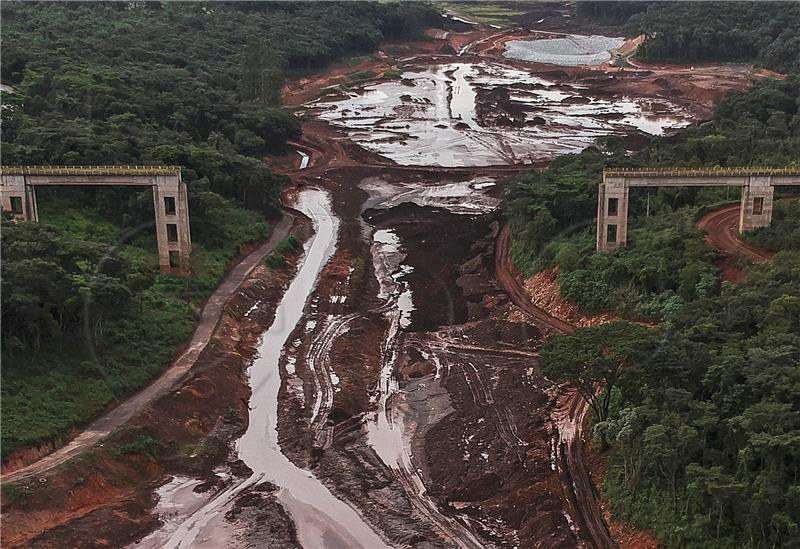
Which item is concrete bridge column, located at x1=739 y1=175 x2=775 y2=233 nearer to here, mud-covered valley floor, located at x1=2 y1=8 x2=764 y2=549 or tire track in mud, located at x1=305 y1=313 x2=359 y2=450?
mud-covered valley floor, located at x1=2 y1=8 x2=764 y2=549

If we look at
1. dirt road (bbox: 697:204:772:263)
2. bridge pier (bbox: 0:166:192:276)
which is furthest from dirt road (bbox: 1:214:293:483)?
dirt road (bbox: 697:204:772:263)

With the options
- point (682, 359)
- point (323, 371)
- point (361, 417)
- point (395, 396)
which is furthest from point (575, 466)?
point (323, 371)

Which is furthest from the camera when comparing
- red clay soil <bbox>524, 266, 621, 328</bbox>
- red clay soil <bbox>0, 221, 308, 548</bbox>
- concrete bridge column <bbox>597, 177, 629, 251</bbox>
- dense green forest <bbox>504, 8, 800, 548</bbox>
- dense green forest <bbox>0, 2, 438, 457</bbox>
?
concrete bridge column <bbox>597, 177, 629, 251</bbox>

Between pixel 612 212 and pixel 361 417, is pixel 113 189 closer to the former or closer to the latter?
pixel 361 417

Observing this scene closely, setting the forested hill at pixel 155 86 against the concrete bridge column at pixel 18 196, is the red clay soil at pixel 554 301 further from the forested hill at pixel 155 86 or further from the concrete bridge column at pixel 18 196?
the concrete bridge column at pixel 18 196

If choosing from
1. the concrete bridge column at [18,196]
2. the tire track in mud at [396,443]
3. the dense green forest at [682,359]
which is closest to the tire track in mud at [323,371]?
the tire track in mud at [396,443]

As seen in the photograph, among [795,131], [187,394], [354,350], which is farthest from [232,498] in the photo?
[795,131]

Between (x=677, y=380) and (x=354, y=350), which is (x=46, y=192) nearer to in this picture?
(x=354, y=350)
